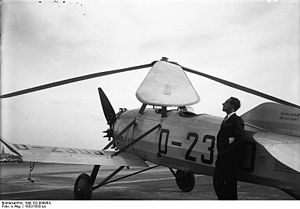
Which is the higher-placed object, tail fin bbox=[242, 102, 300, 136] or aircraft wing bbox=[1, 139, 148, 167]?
tail fin bbox=[242, 102, 300, 136]

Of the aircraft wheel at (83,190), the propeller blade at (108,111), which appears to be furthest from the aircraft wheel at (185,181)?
the aircraft wheel at (83,190)

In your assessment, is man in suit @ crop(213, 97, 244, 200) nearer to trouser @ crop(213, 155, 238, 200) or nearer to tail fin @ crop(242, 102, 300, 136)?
trouser @ crop(213, 155, 238, 200)

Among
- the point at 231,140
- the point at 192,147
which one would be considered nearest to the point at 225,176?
the point at 231,140

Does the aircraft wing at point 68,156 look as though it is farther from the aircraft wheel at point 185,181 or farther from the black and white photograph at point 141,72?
the aircraft wheel at point 185,181

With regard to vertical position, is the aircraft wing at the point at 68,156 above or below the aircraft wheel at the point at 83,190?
above

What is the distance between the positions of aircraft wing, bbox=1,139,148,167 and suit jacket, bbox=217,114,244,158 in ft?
3.94

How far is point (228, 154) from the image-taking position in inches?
96.3

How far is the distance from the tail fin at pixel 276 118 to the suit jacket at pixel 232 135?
211mm

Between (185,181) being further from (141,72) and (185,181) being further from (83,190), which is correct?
(141,72)

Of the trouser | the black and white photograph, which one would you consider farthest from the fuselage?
the trouser

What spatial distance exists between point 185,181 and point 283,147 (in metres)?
1.86

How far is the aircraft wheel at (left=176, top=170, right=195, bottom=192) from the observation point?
383 cm

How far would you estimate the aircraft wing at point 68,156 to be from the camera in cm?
280

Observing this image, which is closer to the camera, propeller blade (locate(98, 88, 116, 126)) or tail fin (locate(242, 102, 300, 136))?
tail fin (locate(242, 102, 300, 136))
